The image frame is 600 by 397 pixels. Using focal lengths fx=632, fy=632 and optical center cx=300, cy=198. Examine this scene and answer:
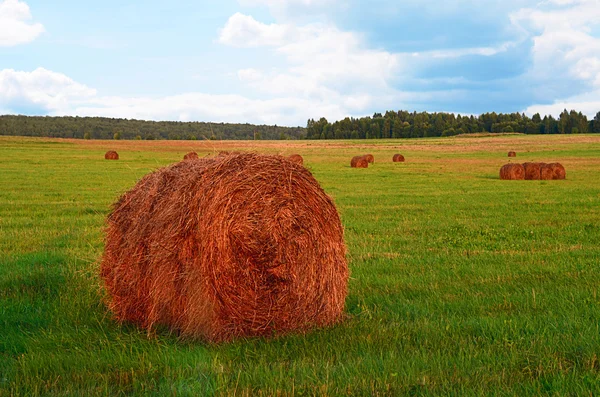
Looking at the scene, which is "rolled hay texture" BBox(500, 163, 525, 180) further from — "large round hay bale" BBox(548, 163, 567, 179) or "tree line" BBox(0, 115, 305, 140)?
"tree line" BBox(0, 115, 305, 140)

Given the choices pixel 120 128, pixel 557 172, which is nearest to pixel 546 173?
pixel 557 172

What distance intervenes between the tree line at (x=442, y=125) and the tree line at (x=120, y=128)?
13.0 meters

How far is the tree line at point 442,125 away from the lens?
415ft

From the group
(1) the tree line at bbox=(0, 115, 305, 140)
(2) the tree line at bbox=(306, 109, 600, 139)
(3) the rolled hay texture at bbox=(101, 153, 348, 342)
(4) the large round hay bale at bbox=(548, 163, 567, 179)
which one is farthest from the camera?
(1) the tree line at bbox=(0, 115, 305, 140)

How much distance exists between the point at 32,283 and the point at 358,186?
19771 mm

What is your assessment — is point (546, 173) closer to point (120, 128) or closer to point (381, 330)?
point (381, 330)

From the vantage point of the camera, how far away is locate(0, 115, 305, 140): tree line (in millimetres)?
138250

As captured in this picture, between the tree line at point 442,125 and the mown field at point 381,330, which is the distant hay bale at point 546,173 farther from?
the tree line at point 442,125

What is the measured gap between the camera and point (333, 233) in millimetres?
7645

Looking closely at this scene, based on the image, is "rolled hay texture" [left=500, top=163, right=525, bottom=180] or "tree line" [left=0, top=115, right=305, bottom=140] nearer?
"rolled hay texture" [left=500, top=163, right=525, bottom=180]

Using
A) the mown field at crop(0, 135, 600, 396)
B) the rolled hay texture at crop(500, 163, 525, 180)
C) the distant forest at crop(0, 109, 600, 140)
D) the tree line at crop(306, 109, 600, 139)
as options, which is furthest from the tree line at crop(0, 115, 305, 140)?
the mown field at crop(0, 135, 600, 396)

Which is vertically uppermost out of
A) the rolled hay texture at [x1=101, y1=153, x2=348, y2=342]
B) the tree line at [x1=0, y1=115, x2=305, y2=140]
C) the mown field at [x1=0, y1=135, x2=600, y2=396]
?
the tree line at [x1=0, y1=115, x2=305, y2=140]

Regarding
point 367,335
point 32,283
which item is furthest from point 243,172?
point 32,283

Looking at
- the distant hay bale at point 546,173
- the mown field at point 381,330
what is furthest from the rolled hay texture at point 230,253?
the distant hay bale at point 546,173
